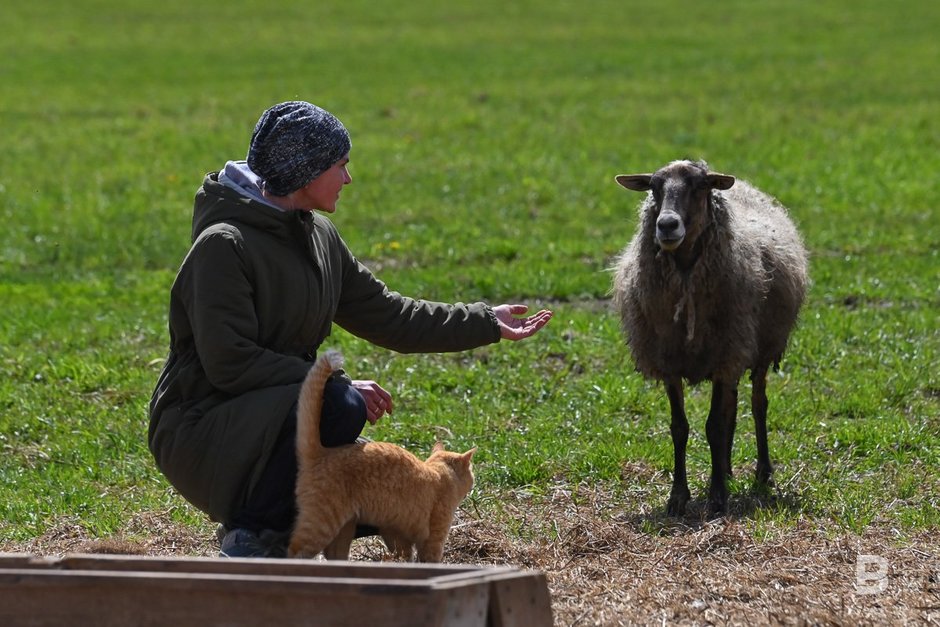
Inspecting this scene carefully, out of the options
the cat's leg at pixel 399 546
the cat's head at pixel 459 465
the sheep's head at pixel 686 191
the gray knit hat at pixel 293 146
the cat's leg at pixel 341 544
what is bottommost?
the cat's leg at pixel 399 546

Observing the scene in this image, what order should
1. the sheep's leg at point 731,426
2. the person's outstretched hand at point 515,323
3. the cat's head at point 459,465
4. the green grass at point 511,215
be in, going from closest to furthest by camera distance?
1. the cat's head at point 459,465
2. the person's outstretched hand at point 515,323
3. the sheep's leg at point 731,426
4. the green grass at point 511,215

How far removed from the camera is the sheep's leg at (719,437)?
22.1 feet

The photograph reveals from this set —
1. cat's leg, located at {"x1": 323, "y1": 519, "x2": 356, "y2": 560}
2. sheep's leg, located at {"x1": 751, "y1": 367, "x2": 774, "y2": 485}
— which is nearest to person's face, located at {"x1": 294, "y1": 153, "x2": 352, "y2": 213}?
cat's leg, located at {"x1": 323, "y1": 519, "x2": 356, "y2": 560}

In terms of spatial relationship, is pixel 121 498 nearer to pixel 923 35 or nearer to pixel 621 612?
pixel 621 612

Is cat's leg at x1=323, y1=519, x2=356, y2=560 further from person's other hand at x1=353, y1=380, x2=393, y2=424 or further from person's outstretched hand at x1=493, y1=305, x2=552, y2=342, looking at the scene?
person's outstretched hand at x1=493, y1=305, x2=552, y2=342

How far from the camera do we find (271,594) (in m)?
3.99

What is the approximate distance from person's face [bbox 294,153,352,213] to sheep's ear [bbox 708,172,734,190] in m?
2.30

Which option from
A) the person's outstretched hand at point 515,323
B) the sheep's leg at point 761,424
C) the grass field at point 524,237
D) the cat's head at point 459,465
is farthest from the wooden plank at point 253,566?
the sheep's leg at point 761,424

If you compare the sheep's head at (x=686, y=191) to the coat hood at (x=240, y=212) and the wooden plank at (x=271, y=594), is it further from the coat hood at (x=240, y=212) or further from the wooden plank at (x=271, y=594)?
the wooden plank at (x=271, y=594)

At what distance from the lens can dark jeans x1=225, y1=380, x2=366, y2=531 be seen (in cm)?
494

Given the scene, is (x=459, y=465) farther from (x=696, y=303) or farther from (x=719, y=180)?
(x=719, y=180)

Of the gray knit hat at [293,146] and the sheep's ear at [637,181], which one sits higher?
the gray knit hat at [293,146]

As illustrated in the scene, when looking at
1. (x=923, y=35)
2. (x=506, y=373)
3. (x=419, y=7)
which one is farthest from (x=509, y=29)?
(x=506, y=373)

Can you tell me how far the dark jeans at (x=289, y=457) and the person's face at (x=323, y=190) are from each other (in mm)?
717
